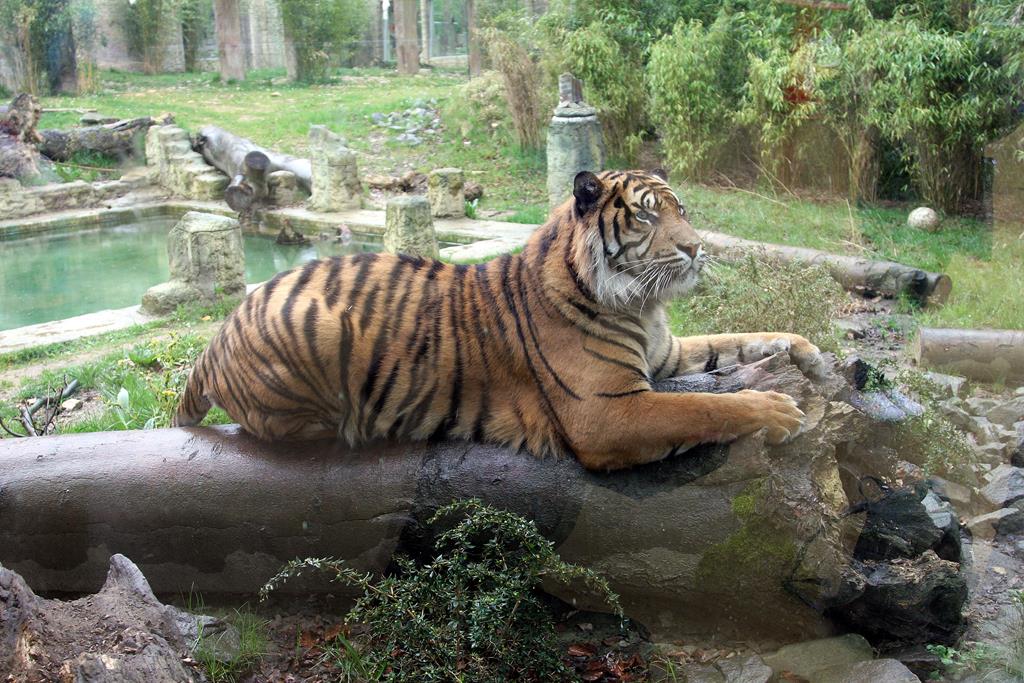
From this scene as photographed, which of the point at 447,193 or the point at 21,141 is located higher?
the point at 21,141

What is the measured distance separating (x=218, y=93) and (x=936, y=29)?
9.52 m

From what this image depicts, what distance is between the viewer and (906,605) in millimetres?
2787

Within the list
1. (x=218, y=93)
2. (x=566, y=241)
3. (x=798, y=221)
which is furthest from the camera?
(x=218, y=93)

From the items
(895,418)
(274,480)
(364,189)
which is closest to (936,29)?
(895,418)

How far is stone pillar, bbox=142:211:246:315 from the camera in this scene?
24.3 ft

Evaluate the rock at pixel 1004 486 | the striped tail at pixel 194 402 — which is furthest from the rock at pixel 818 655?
the striped tail at pixel 194 402

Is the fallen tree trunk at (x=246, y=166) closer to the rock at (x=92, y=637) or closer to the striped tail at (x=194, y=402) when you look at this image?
the striped tail at (x=194, y=402)

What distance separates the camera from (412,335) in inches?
123

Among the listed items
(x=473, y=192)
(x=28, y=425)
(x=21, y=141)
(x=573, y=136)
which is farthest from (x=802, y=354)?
(x=21, y=141)

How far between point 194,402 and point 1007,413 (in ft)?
10.6

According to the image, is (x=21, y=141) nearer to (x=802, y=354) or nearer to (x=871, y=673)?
(x=802, y=354)

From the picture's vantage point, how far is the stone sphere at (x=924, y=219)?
6.23 meters

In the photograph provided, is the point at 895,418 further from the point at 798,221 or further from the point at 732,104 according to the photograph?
the point at 732,104

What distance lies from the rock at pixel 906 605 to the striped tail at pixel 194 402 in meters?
2.25
